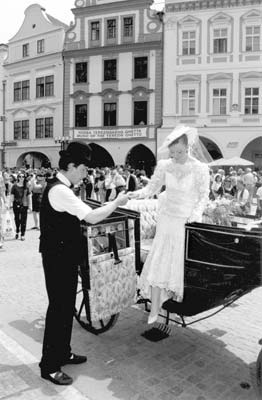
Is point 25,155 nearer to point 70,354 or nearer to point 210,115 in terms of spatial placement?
point 210,115

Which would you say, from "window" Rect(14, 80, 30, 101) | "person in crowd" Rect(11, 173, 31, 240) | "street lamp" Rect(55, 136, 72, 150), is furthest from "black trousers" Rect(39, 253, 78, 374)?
"window" Rect(14, 80, 30, 101)

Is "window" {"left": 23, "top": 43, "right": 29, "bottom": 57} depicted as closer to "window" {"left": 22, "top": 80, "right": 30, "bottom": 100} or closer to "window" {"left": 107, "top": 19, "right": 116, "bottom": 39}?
"window" {"left": 22, "top": 80, "right": 30, "bottom": 100}

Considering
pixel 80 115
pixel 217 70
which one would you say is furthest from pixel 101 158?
pixel 217 70

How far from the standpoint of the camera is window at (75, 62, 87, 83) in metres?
28.9

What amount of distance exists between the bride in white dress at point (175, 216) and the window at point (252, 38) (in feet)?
75.7

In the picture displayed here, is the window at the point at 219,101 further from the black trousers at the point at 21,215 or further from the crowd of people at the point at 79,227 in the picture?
the crowd of people at the point at 79,227

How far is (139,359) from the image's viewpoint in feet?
13.0

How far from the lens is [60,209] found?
3.40m

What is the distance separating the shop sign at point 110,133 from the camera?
27359mm

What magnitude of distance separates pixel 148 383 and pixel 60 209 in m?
1.63

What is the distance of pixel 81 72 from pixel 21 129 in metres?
6.99

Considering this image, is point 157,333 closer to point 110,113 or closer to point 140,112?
point 140,112

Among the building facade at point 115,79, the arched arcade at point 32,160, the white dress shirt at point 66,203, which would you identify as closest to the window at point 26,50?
the building facade at point 115,79

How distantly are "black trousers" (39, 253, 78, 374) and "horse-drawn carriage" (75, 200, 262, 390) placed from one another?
23 centimetres
